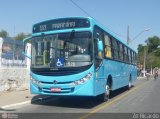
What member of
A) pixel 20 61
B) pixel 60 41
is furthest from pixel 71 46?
pixel 20 61

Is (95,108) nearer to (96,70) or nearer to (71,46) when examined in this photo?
(96,70)

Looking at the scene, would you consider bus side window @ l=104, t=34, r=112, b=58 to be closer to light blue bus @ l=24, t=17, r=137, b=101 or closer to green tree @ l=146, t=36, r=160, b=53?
light blue bus @ l=24, t=17, r=137, b=101

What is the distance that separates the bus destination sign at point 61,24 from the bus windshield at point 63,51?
1.03 ft

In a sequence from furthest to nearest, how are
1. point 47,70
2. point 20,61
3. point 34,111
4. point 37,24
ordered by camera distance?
1. point 20,61
2. point 37,24
3. point 47,70
4. point 34,111

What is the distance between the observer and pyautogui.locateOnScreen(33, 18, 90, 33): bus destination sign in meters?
13.5

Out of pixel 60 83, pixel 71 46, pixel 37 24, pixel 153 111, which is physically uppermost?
pixel 37 24

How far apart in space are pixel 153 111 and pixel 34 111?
4128 mm

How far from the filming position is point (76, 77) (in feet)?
42.9

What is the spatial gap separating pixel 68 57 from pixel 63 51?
322mm

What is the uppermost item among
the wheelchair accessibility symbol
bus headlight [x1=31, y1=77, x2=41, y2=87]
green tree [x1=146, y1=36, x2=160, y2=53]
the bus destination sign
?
green tree [x1=146, y1=36, x2=160, y2=53]

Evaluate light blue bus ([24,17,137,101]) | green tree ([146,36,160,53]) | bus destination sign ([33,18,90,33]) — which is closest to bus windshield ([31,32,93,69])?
light blue bus ([24,17,137,101])

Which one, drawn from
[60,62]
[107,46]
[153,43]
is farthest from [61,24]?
[153,43]

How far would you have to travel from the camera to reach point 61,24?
13.7 metres

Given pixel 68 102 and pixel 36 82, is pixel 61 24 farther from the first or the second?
pixel 68 102
